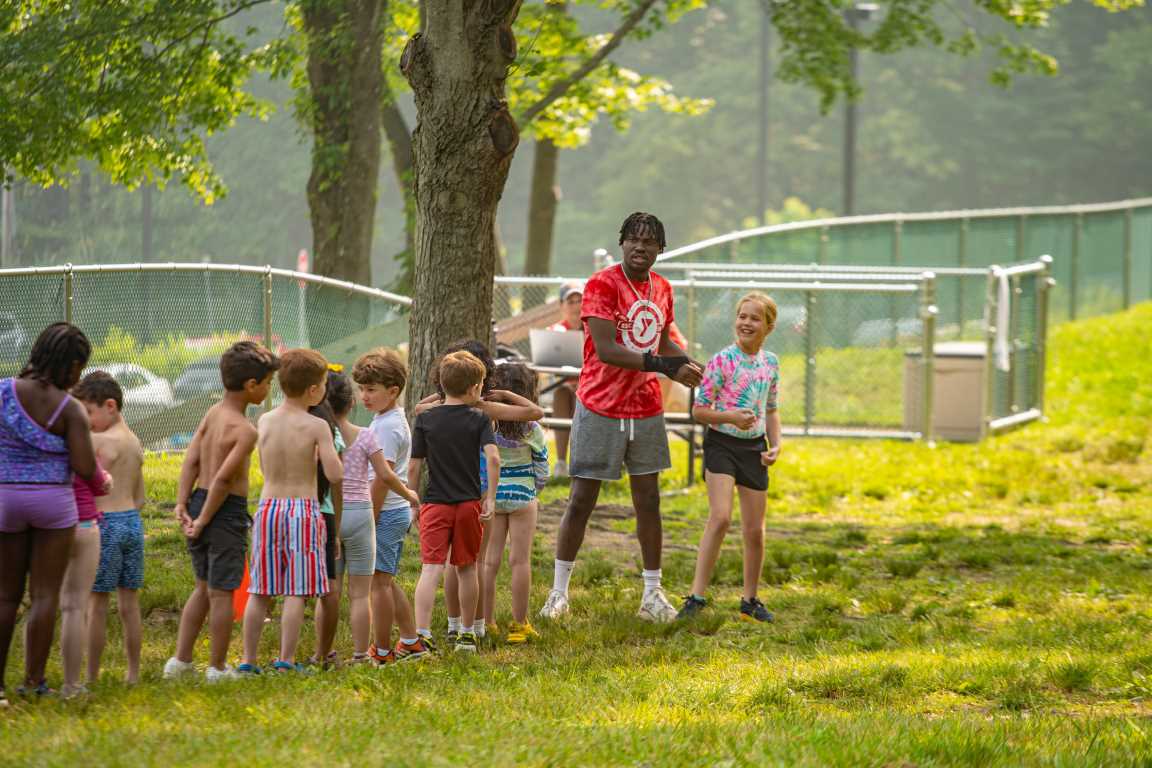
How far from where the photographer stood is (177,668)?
616 centimetres

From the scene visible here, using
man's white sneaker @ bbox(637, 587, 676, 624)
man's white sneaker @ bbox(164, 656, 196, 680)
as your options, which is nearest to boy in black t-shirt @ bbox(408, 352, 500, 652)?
man's white sneaker @ bbox(164, 656, 196, 680)

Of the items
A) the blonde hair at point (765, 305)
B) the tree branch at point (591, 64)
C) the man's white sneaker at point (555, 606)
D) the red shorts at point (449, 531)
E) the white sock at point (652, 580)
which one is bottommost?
the man's white sneaker at point (555, 606)

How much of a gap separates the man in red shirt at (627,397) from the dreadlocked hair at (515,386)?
0.37m

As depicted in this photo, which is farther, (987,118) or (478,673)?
(987,118)

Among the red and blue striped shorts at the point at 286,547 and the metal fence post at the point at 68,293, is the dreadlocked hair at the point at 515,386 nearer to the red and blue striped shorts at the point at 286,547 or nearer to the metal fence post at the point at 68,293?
the red and blue striped shorts at the point at 286,547

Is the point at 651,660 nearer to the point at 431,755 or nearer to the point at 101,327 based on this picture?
the point at 431,755

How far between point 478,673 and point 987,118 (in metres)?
56.6

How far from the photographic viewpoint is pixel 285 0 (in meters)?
15.9

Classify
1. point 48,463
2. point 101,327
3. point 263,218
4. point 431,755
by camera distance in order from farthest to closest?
point 263,218 → point 101,327 → point 48,463 → point 431,755

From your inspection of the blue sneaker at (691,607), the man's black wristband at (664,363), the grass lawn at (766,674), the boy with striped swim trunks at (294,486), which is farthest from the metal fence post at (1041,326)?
the boy with striped swim trunks at (294,486)

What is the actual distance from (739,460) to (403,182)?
11.3 metres

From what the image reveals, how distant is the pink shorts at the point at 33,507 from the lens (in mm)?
5500

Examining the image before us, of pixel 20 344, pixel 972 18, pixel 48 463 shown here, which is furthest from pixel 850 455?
pixel 972 18

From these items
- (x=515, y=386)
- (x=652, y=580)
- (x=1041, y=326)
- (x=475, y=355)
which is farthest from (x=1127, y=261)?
(x=475, y=355)
